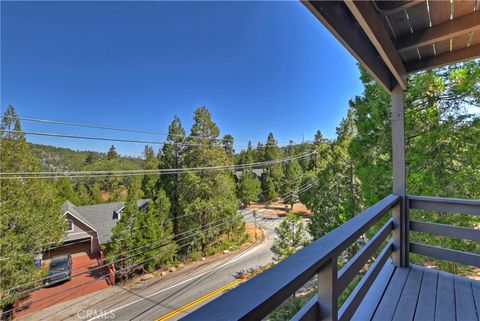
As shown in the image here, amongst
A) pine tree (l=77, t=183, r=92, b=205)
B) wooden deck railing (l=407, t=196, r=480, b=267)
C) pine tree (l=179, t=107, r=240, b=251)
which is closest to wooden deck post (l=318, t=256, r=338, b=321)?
wooden deck railing (l=407, t=196, r=480, b=267)

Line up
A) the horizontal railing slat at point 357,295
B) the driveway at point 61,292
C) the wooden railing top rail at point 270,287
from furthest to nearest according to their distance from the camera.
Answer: the driveway at point 61,292 < the horizontal railing slat at point 357,295 < the wooden railing top rail at point 270,287

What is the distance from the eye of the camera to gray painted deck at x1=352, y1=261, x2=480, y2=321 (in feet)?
4.91

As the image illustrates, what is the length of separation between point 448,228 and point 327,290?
1954 millimetres

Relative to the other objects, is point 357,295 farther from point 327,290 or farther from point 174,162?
point 174,162

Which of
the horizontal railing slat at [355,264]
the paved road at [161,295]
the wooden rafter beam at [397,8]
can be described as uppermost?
the wooden rafter beam at [397,8]

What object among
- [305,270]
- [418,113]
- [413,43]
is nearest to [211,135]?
[418,113]

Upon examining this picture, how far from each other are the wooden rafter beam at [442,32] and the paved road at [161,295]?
753cm

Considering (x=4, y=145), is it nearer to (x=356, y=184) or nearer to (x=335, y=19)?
(x=335, y=19)

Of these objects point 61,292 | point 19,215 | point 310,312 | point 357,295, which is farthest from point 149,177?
point 310,312

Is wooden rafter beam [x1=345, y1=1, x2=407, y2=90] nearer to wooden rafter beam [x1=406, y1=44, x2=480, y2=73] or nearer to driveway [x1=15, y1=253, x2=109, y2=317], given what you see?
wooden rafter beam [x1=406, y1=44, x2=480, y2=73]

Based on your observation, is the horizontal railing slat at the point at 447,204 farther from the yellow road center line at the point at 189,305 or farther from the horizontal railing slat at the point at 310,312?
the yellow road center line at the point at 189,305

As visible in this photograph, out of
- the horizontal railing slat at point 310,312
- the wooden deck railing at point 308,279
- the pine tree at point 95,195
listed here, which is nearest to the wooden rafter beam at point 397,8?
the wooden deck railing at point 308,279

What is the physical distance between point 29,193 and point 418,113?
12202 millimetres

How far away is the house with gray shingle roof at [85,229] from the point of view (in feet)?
41.9
